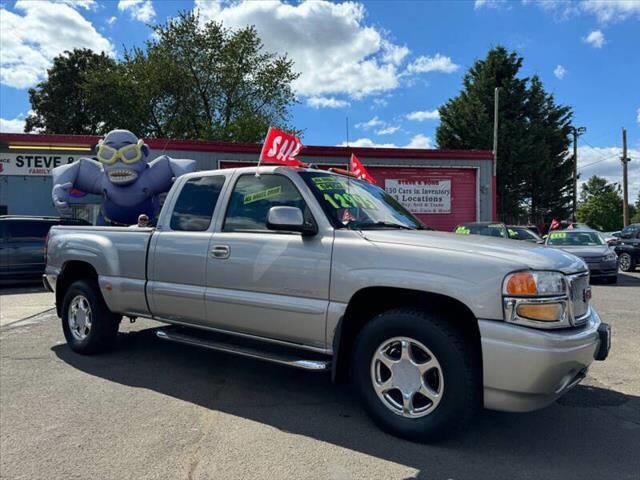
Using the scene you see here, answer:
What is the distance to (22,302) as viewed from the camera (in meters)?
10.1

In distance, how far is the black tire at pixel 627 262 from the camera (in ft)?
54.3

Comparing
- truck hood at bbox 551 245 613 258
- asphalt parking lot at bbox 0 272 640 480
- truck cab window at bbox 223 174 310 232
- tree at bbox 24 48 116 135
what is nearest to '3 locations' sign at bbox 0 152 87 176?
asphalt parking lot at bbox 0 272 640 480

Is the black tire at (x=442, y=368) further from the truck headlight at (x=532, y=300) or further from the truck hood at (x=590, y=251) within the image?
the truck hood at (x=590, y=251)

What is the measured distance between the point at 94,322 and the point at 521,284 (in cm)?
444

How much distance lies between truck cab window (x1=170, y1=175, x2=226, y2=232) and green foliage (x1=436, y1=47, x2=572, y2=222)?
30519 millimetres

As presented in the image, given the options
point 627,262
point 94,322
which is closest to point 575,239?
point 627,262

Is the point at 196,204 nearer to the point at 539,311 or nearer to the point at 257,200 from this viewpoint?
the point at 257,200

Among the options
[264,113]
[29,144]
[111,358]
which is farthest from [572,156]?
[111,358]

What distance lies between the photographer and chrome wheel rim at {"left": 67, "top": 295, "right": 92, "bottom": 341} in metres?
5.71

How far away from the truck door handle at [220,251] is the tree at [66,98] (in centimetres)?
3805

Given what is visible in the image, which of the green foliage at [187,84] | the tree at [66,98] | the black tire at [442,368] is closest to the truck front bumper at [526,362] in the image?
the black tire at [442,368]

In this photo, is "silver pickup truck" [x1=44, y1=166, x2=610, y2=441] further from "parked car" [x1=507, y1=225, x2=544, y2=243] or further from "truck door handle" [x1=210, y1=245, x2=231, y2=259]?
"parked car" [x1=507, y1=225, x2=544, y2=243]

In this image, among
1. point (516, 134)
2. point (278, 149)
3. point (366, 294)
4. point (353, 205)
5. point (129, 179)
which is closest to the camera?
point (366, 294)

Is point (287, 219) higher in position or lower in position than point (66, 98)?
lower
